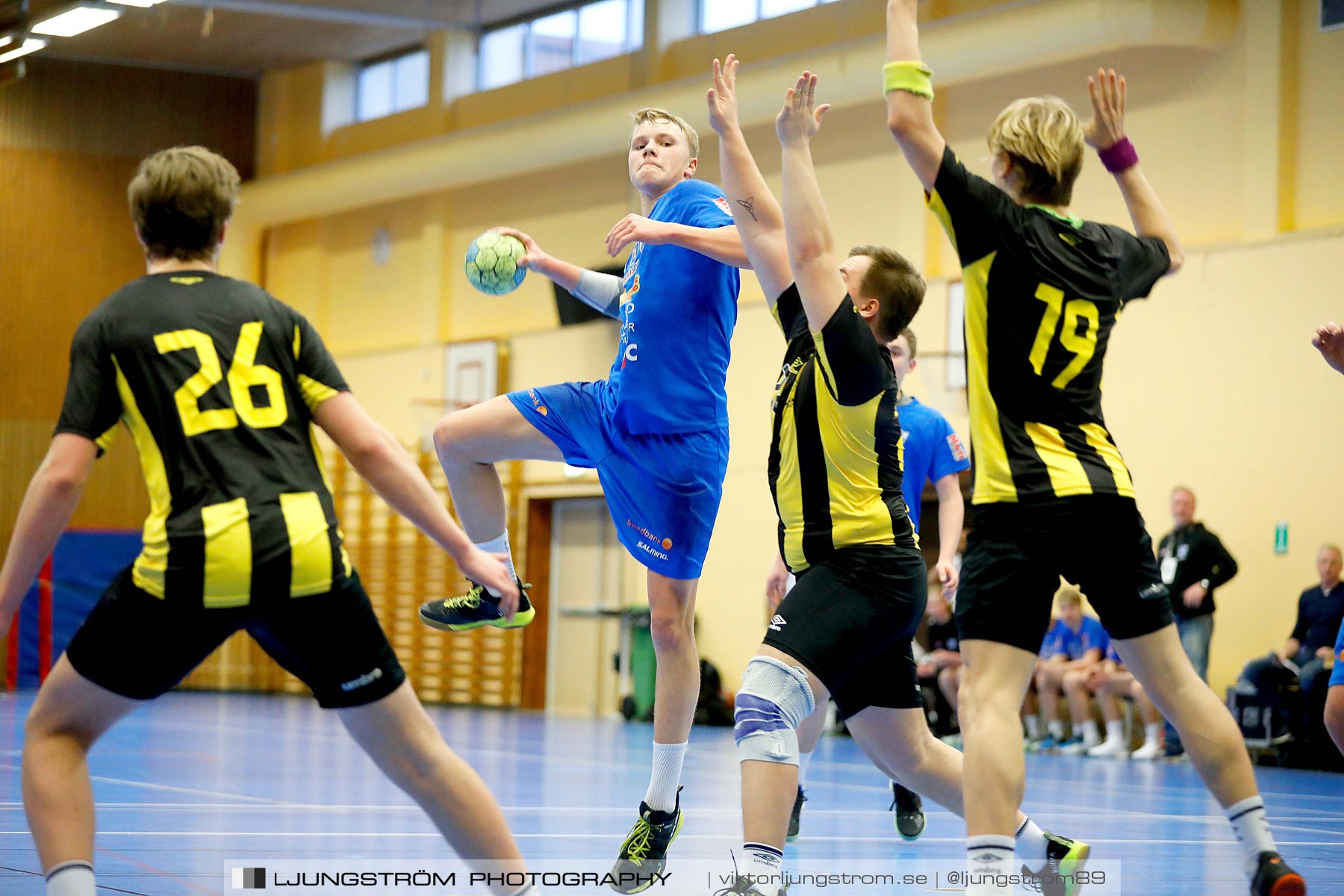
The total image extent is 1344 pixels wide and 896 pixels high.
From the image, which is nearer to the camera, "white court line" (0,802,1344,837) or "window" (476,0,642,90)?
"white court line" (0,802,1344,837)

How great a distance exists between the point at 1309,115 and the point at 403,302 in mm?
12023

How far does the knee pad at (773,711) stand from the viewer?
11.6 feet

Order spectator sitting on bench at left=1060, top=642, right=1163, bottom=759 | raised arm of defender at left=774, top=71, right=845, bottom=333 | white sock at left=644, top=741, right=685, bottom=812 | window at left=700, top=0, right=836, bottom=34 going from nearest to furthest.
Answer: raised arm of defender at left=774, top=71, right=845, bottom=333, white sock at left=644, top=741, right=685, bottom=812, spectator sitting on bench at left=1060, top=642, right=1163, bottom=759, window at left=700, top=0, right=836, bottom=34

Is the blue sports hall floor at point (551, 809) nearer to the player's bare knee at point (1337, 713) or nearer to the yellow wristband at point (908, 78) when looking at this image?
Result: the player's bare knee at point (1337, 713)

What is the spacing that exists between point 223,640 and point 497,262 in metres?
2.50

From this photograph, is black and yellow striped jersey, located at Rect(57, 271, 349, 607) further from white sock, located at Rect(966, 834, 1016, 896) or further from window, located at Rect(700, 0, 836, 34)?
window, located at Rect(700, 0, 836, 34)

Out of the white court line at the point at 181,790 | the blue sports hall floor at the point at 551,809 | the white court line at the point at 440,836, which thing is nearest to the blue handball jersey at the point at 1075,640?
the blue sports hall floor at the point at 551,809

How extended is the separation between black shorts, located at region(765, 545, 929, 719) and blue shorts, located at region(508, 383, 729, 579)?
998 millimetres

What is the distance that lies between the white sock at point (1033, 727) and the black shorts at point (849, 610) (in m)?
9.99

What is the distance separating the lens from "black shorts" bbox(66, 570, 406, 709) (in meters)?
2.96

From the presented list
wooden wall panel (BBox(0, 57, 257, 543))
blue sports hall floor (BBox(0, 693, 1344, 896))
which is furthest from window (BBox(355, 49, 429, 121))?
blue sports hall floor (BBox(0, 693, 1344, 896))

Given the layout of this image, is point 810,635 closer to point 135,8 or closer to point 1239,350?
point 1239,350

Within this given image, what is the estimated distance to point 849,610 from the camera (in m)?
3.63

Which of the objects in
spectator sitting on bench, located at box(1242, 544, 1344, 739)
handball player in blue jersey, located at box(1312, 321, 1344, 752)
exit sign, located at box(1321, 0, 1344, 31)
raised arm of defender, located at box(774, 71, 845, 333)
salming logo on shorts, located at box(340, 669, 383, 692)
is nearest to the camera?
salming logo on shorts, located at box(340, 669, 383, 692)
